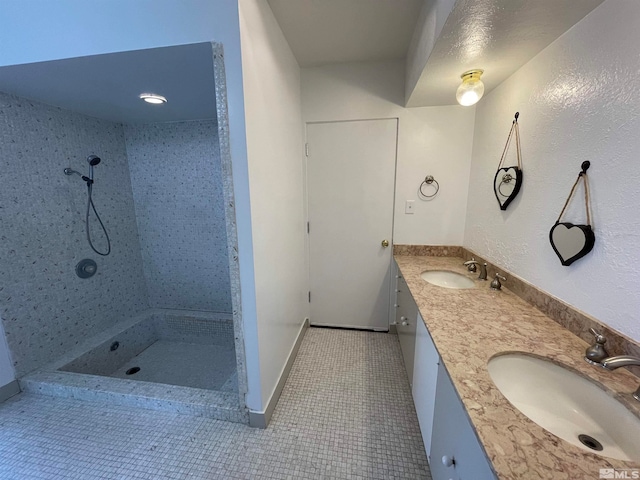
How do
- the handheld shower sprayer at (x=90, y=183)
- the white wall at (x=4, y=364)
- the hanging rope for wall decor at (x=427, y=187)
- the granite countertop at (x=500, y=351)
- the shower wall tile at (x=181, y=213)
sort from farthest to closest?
the shower wall tile at (x=181, y=213), the hanging rope for wall decor at (x=427, y=187), the handheld shower sprayer at (x=90, y=183), the white wall at (x=4, y=364), the granite countertop at (x=500, y=351)

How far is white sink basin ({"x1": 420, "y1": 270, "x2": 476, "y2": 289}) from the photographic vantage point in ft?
6.13

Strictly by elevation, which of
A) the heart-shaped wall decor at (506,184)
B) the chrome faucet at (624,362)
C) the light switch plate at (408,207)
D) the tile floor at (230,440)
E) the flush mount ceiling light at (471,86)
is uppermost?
the flush mount ceiling light at (471,86)

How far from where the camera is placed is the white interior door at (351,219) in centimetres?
225

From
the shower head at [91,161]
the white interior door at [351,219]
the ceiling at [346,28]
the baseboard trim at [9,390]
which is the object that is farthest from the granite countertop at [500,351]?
the baseboard trim at [9,390]

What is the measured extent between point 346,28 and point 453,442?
2.32 meters

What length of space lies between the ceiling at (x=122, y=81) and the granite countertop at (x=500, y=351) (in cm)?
172

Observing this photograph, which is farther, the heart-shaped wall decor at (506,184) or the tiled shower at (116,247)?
the tiled shower at (116,247)

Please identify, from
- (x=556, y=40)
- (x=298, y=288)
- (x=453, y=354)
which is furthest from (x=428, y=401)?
(x=556, y=40)

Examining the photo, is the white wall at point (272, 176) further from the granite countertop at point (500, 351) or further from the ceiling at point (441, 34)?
the granite countertop at point (500, 351)

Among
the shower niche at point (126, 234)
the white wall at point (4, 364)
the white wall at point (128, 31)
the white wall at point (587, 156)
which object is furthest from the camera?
the white wall at point (4, 364)

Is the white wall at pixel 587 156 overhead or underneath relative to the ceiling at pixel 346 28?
underneath

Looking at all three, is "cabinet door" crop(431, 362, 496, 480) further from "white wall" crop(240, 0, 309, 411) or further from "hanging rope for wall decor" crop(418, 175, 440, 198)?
"hanging rope for wall decor" crop(418, 175, 440, 198)

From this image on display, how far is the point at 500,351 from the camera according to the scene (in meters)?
0.96

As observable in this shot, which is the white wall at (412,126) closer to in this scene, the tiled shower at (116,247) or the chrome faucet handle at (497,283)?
the chrome faucet handle at (497,283)
